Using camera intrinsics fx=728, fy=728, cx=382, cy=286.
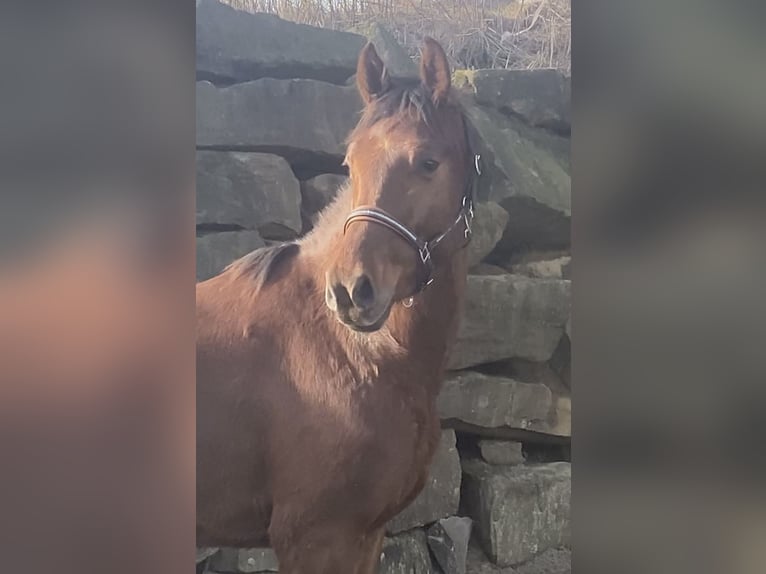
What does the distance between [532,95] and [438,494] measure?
95cm

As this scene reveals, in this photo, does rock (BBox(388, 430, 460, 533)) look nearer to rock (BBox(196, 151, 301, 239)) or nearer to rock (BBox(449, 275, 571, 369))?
rock (BBox(449, 275, 571, 369))

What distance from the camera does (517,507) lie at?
170cm

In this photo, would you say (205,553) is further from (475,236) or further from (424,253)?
(475,236)

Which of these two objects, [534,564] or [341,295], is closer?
[341,295]

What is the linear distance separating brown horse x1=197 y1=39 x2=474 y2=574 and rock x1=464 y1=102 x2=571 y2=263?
74mm

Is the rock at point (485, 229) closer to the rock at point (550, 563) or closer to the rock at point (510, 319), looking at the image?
the rock at point (510, 319)

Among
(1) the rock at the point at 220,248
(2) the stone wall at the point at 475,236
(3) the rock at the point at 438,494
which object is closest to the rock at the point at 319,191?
(2) the stone wall at the point at 475,236

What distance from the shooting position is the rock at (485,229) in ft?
5.46

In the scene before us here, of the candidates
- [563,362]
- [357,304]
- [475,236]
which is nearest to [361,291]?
[357,304]

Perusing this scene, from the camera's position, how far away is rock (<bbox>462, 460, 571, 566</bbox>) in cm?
168
